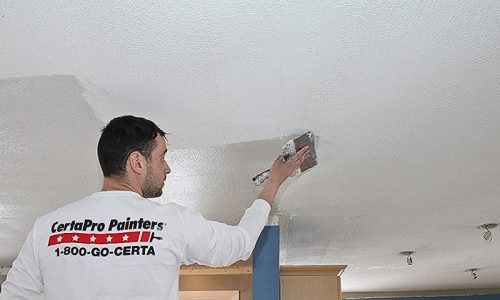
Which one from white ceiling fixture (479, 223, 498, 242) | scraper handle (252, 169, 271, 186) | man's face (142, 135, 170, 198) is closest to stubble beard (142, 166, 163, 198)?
man's face (142, 135, 170, 198)

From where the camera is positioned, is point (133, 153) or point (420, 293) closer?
point (133, 153)

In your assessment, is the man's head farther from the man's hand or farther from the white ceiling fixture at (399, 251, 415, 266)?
the white ceiling fixture at (399, 251, 415, 266)

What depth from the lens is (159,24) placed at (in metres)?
1.99

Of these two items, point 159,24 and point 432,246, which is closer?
point 159,24

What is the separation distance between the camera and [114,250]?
1622 millimetres

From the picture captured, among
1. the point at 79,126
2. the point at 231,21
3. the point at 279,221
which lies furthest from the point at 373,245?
the point at 231,21

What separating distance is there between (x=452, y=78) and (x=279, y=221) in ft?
7.00

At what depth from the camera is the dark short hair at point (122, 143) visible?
1.77 metres

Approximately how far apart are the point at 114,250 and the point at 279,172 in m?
0.95

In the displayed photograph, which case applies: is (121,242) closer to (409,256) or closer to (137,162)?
(137,162)

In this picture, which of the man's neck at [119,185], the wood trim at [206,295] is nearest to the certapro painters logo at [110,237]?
the man's neck at [119,185]

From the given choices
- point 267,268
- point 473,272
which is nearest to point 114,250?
point 267,268

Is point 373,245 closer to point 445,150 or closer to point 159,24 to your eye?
point 445,150

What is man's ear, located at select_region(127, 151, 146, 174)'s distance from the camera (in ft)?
5.83
